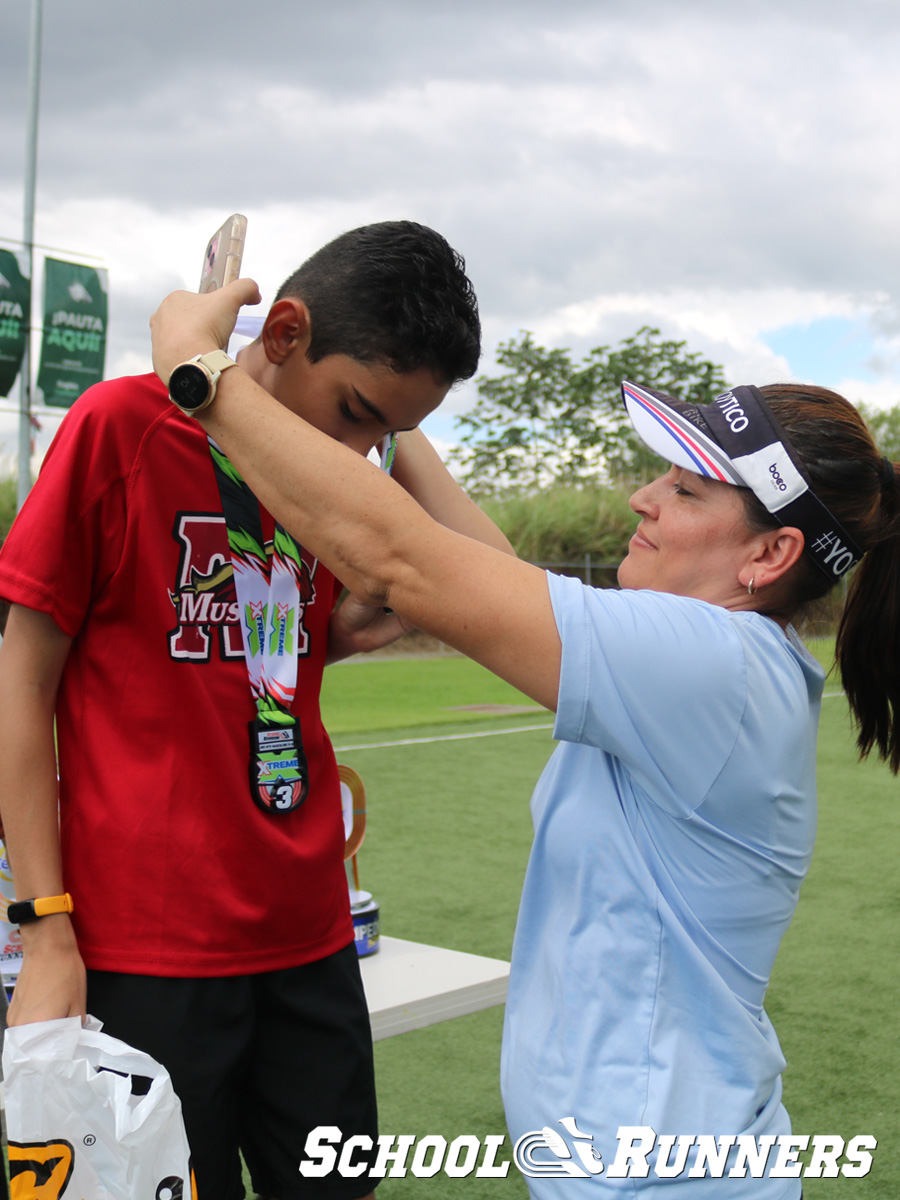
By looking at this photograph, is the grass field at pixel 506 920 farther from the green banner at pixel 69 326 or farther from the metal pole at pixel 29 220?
the metal pole at pixel 29 220

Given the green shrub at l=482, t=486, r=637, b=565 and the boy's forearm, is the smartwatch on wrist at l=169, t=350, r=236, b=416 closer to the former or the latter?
the boy's forearm

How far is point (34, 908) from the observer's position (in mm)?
1489

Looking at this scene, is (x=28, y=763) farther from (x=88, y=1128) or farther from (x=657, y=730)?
(x=657, y=730)

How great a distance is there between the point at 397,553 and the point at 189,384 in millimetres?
297

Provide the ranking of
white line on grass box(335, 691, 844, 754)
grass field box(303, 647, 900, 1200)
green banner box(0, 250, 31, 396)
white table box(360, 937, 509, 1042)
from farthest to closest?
green banner box(0, 250, 31, 396) < white line on grass box(335, 691, 844, 754) < grass field box(303, 647, 900, 1200) < white table box(360, 937, 509, 1042)

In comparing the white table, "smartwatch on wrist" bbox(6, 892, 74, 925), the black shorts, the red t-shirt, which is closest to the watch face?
the red t-shirt

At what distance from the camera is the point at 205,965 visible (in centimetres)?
161

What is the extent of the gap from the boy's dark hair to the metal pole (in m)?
11.6

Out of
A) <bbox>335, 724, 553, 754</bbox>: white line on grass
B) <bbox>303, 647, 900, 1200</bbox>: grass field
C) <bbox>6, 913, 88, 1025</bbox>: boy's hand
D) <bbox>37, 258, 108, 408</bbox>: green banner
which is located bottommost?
<bbox>335, 724, 553, 754</bbox>: white line on grass

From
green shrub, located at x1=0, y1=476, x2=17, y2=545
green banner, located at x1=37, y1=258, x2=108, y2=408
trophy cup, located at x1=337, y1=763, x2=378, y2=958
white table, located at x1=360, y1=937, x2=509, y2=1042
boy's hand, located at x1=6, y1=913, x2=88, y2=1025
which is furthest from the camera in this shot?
green shrub, located at x1=0, y1=476, x2=17, y2=545

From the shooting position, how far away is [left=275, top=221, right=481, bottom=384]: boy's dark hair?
1.67 metres

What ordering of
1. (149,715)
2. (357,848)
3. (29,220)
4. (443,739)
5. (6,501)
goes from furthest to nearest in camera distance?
(6,501), (29,220), (443,739), (357,848), (149,715)

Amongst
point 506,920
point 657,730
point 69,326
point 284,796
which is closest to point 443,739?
point 506,920

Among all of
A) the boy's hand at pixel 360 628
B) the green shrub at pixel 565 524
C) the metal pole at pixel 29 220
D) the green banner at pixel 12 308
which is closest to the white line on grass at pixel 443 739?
the metal pole at pixel 29 220
